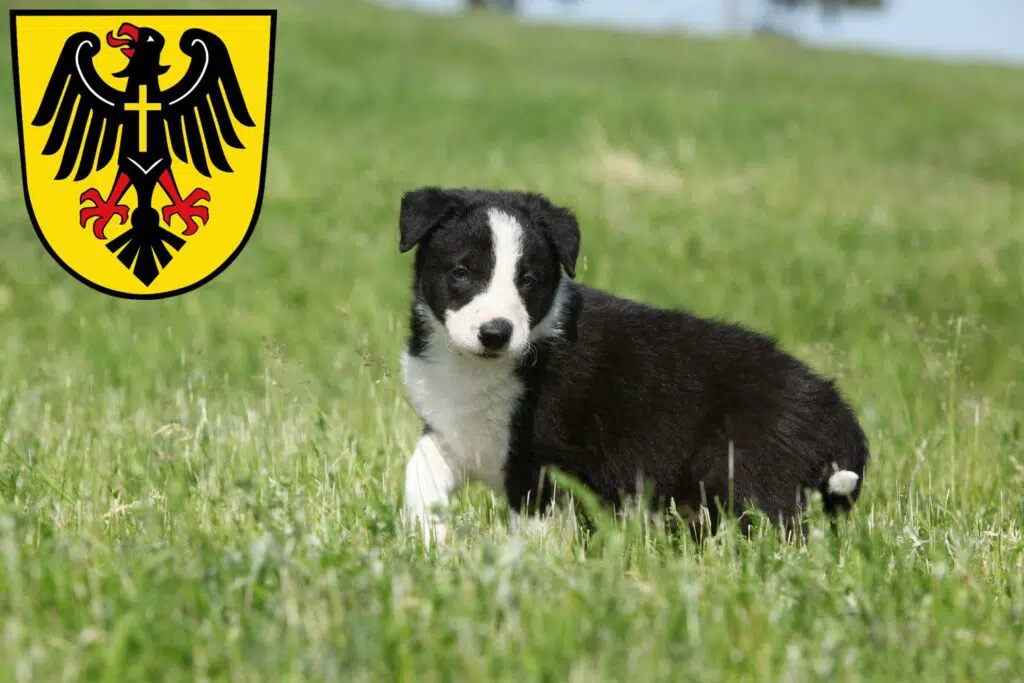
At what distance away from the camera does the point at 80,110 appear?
19.6ft

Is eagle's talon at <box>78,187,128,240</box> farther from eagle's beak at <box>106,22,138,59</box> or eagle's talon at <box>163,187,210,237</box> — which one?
eagle's beak at <box>106,22,138,59</box>

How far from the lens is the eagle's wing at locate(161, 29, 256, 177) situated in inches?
231

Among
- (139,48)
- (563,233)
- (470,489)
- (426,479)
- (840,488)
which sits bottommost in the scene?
(470,489)

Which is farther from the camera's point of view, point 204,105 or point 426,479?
point 204,105

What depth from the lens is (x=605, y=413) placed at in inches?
181

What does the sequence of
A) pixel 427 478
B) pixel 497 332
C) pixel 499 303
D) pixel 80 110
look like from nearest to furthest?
pixel 497 332 → pixel 499 303 → pixel 427 478 → pixel 80 110

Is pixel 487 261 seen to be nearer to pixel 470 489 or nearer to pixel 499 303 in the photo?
pixel 499 303

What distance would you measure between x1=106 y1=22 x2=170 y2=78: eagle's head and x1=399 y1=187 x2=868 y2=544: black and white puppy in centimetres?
201

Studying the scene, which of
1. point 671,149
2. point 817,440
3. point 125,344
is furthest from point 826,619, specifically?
point 671,149

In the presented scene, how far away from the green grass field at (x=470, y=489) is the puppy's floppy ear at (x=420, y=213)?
69 cm

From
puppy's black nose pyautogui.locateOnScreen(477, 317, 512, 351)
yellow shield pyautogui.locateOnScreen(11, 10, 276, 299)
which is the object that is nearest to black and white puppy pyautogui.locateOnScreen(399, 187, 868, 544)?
puppy's black nose pyautogui.locateOnScreen(477, 317, 512, 351)

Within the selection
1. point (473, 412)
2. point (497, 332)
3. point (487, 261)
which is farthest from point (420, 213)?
point (473, 412)

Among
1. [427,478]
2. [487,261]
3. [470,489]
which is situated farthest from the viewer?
[470,489]

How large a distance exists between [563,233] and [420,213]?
546mm
